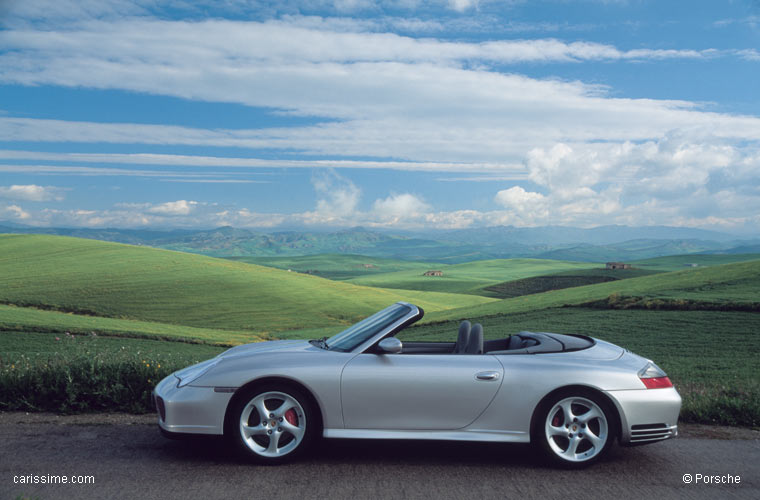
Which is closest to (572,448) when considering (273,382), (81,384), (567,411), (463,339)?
(567,411)

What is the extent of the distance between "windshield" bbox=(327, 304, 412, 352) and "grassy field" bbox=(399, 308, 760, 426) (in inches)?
153

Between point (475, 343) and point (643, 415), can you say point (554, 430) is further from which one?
point (475, 343)

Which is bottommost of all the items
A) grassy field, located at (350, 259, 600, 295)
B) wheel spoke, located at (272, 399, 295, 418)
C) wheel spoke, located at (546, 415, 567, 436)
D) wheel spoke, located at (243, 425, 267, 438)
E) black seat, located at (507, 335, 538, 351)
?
grassy field, located at (350, 259, 600, 295)

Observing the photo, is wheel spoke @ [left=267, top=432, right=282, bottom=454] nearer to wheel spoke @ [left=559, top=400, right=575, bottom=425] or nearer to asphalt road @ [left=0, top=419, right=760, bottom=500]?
asphalt road @ [left=0, top=419, right=760, bottom=500]

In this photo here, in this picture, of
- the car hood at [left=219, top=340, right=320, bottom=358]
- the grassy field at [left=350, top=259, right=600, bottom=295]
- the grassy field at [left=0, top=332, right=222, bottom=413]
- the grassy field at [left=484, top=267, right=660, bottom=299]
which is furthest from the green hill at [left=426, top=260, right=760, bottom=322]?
the grassy field at [left=350, top=259, right=600, bottom=295]

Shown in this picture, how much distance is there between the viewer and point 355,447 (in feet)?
18.9

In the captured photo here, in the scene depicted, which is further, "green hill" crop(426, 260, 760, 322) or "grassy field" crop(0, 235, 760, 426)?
"green hill" crop(426, 260, 760, 322)

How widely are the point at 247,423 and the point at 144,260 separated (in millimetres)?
74634

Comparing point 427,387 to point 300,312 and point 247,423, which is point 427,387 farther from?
point 300,312

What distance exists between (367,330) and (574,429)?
2.06m

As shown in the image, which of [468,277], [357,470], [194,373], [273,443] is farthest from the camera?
[468,277]

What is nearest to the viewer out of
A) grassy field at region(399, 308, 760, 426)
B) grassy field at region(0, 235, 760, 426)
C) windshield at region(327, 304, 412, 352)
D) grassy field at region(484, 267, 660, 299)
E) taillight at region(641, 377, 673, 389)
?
taillight at region(641, 377, 673, 389)

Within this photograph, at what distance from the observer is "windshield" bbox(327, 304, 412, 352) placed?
18.4 feet

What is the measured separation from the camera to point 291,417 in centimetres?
527
